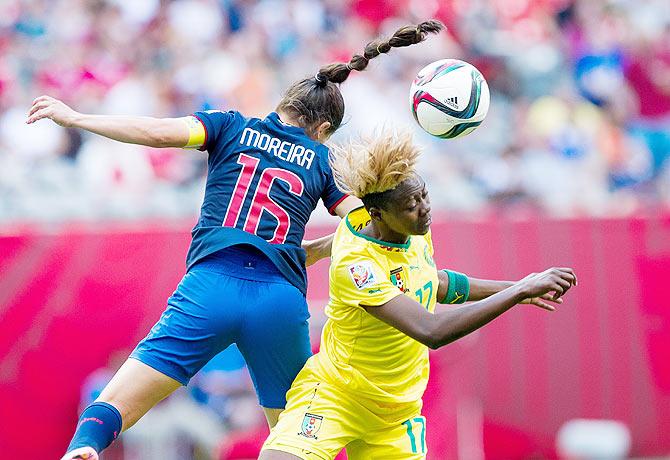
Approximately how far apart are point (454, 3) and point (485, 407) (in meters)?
5.83

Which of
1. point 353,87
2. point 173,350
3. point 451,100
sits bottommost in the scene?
point 173,350

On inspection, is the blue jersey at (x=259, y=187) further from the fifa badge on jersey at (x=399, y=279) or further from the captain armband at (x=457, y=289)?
the captain armband at (x=457, y=289)

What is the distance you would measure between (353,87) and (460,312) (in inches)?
266

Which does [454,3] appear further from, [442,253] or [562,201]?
[442,253]

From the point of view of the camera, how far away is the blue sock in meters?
4.95

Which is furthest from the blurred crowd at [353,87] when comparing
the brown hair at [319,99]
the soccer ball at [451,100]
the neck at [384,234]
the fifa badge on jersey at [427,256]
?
the neck at [384,234]

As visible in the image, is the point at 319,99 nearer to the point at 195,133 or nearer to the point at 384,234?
the point at 195,133

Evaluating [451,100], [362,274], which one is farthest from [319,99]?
[362,274]

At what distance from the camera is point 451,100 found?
210 inches

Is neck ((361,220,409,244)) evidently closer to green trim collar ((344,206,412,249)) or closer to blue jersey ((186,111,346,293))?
green trim collar ((344,206,412,249))

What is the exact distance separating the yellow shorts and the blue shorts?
172 millimetres

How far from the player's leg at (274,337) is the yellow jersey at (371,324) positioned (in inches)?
6.7

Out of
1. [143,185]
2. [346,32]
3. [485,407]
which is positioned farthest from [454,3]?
[485,407]

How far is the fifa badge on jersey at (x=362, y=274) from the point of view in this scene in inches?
193
